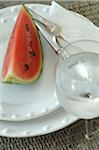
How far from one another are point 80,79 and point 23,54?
15 centimetres

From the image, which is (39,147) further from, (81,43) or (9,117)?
(81,43)

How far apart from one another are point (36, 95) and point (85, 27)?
0.18 m

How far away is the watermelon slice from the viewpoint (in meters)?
0.89

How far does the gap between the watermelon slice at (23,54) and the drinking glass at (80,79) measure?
0.08m

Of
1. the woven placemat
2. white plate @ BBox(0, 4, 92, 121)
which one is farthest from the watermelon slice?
the woven placemat

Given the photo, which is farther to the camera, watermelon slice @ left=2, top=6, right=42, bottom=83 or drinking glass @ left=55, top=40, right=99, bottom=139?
watermelon slice @ left=2, top=6, right=42, bottom=83

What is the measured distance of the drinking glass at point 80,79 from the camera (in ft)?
2.45

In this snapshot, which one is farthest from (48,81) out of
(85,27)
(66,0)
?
(66,0)

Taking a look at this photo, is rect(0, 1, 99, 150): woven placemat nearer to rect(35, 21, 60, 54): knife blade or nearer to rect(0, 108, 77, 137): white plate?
rect(0, 108, 77, 137): white plate

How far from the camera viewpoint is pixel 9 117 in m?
0.82

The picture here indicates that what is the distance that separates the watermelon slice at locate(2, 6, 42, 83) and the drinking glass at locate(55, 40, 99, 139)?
0.28 feet

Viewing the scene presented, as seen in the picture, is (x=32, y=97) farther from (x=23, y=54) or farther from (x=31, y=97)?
(x=23, y=54)

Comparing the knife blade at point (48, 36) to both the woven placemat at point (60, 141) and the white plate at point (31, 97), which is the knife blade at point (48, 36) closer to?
the white plate at point (31, 97)

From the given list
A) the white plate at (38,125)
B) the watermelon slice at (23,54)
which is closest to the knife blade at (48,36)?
the watermelon slice at (23,54)
